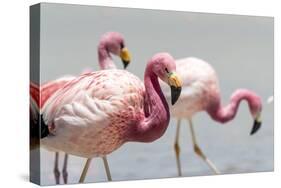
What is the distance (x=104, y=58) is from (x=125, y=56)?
0.75 ft

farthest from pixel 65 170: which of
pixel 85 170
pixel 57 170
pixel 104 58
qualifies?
pixel 104 58

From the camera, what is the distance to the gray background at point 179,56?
256 inches

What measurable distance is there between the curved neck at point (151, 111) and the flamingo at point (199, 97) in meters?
0.15

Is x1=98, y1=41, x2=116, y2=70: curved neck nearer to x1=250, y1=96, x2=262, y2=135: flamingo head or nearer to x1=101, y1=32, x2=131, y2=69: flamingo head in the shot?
x1=101, y1=32, x2=131, y2=69: flamingo head

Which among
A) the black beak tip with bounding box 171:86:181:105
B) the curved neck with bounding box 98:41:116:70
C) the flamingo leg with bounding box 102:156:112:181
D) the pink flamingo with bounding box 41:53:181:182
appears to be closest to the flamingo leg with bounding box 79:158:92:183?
the pink flamingo with bounding box 41:53:181:182

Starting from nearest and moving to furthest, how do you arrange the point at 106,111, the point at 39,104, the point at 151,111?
the point at 39,104, the point at 106,111, the point at 151,111

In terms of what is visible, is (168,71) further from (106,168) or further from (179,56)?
(106,168)

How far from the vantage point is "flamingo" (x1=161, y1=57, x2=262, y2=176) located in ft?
23.3

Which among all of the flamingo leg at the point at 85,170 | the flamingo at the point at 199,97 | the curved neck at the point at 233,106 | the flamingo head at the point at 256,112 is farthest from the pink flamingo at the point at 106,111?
the flamingo head at the point at 256,112

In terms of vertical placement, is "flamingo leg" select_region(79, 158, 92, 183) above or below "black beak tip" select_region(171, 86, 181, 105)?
below

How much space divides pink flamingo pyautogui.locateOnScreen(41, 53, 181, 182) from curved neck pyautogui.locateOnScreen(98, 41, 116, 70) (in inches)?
2.7

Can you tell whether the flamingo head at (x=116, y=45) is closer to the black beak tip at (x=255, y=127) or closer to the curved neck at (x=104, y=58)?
the curved neck at (x=104, y=58)

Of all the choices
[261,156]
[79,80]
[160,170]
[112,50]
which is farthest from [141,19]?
[261,156]

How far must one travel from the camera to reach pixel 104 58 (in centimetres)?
670
